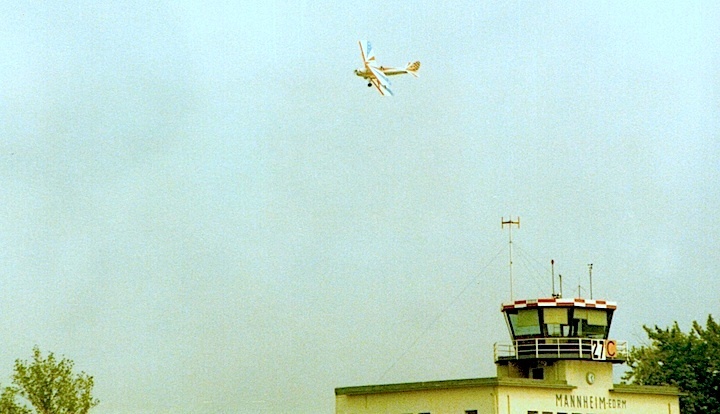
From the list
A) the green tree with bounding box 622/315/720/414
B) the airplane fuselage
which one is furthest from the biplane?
the green tree with bounding box 622/315/720/414

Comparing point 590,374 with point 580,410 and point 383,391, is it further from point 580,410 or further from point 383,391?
point 383,391

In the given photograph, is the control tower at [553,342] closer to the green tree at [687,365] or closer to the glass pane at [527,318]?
the glass pane at [527,318]

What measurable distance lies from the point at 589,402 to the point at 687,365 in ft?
90.1

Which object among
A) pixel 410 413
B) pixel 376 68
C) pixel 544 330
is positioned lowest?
pixel 410 413

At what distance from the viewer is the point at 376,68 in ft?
252

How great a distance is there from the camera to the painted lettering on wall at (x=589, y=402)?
2990 inches

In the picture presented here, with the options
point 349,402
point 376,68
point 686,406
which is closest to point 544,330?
point 349,402

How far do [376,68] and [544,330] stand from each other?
18.8m

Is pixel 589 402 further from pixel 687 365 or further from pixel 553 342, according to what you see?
pixel 687 365

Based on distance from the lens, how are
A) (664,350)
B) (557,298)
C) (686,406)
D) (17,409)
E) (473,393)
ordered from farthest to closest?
(664,350) < (686,406) < (17,409) < (557,298) < (473,393)

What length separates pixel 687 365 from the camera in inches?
4006

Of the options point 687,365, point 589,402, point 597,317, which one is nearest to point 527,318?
point 597,317

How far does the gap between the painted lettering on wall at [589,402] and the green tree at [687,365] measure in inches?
763

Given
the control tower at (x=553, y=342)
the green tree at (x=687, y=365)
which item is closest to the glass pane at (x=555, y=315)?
the control tower at (x=553, y=342)
